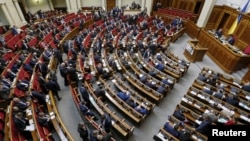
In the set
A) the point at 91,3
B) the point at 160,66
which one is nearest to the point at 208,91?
the point at 160,66

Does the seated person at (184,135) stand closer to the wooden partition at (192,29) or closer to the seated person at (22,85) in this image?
the seated person at (22,85)

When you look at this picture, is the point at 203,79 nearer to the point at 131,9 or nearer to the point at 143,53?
the point at 143,53

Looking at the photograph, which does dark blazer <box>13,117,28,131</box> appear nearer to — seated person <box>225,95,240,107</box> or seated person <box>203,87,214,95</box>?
seated person <box>203,87,214,95</box>

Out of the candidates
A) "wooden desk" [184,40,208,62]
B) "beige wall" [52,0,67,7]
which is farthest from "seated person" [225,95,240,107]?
"beige wall" [52,0,67,7]

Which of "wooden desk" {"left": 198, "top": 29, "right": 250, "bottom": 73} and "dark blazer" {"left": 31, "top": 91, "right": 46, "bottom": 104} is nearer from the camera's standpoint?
"dark blazer" {"left": 31, "top": 91, "right": 46, "bottom": 104}

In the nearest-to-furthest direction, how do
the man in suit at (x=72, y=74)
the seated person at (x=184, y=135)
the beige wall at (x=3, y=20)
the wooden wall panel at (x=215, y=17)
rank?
the seated person at (x=184, y=135) < the man in suit at (x=72, y=74) < the beige wall at (x=3, y=20) < the wooden wall panel at (x=215, y=17)

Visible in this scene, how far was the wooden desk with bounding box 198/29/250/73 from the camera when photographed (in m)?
7.32

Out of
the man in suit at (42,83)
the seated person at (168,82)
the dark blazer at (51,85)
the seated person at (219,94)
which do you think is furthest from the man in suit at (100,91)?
the seated person at (219,94)

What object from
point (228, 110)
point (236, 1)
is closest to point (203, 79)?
point (228, 110)

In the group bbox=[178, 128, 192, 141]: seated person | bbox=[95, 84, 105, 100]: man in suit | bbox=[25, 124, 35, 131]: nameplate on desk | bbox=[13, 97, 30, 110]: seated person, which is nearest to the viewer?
bbox=[25, 124, 35, 131]: nameplate on desk

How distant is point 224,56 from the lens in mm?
7898

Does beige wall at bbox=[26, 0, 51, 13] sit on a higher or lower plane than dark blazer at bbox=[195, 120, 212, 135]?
higher

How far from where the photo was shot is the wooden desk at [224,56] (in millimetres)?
7320

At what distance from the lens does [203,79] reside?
6262 mm
